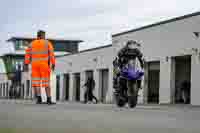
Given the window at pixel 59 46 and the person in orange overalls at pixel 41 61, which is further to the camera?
the window at pixel 59 46

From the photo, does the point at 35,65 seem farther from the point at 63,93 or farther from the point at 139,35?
the point at 63,93

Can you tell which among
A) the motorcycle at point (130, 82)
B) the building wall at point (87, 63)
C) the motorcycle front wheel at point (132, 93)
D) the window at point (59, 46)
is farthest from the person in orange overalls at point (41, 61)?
the window at point (59, 46)

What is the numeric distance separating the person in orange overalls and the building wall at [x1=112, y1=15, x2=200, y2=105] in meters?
17.0

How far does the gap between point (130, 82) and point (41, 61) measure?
2387 mm

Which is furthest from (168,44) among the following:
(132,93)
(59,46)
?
(59,46)

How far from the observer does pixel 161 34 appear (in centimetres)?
3638

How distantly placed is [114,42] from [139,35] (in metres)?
5.55

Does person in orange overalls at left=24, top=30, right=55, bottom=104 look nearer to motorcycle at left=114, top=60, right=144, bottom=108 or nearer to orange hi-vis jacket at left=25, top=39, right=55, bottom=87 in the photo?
orange hi-vis jacket at left=25, top=39, right=55, bottom=87

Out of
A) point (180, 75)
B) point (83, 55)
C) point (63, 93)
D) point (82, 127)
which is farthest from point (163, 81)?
point (82, 127)

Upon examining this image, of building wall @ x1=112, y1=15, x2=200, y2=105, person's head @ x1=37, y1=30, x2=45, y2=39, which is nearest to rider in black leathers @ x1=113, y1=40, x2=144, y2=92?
person's head @ x1=37, y1=30, x2=45, y2=39

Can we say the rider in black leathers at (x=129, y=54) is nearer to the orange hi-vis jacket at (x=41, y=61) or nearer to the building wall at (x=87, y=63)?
the orange hi-vis jacket at (x=41, y=61)

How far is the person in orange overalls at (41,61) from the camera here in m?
15.7

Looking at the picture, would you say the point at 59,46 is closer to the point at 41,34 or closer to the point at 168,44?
the point at 168,44

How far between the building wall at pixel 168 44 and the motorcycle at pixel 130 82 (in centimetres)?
1667
